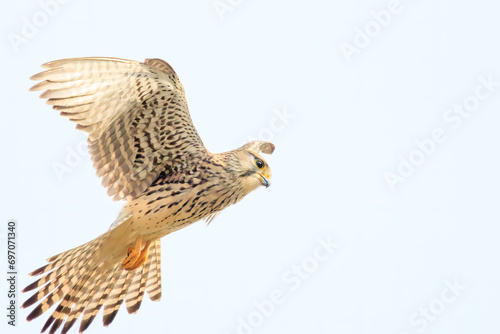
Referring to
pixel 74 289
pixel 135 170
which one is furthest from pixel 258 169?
pixel 74 289

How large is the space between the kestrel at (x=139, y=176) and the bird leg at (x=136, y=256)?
0.01m

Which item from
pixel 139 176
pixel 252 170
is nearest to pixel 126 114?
pixel 139 176

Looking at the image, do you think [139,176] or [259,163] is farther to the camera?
[259,163]

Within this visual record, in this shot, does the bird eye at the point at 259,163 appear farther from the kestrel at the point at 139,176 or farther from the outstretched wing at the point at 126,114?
the outstretched wing at the point at 126,114

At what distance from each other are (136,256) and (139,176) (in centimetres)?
→ 89

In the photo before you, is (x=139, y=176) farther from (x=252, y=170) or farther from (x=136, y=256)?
(x=252, y=170)

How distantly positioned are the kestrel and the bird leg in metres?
0.01

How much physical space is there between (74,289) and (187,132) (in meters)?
2.05

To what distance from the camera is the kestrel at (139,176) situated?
332 inches

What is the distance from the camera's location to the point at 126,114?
8594 mm

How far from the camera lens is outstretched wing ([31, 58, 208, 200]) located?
8.20m

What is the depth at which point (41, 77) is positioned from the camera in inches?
315

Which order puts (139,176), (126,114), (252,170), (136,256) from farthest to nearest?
(136,256) < (252,170) < (139,176) < (126,114)

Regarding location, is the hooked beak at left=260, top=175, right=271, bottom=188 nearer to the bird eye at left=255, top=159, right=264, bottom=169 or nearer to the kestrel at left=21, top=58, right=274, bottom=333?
the kestrel at left=21, top=58, right=274, bottom=333
